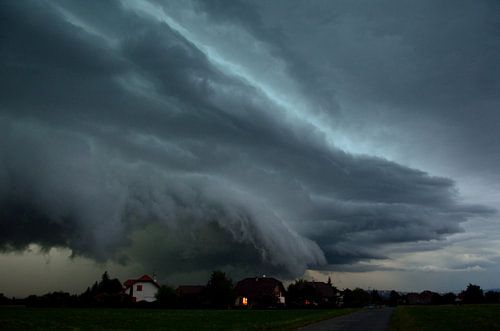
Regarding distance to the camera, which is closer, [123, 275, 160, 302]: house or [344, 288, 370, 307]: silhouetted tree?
[123, 275, 160, 302]: house

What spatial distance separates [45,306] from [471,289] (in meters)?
142

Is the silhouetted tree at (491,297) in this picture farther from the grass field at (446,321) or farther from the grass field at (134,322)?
the grass field at (134,322)

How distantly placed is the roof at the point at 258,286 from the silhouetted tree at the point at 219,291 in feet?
115

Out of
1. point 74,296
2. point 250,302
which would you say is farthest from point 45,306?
point 250,302

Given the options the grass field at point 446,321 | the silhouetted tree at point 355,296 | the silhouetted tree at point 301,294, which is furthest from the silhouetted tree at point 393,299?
the grass field at point 446,321

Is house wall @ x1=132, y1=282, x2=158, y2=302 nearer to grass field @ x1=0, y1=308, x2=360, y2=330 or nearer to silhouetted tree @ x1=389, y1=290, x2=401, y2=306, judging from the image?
grass field @ x1=0, y1=308, x2=360, y2=330

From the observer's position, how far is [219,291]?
92.2m

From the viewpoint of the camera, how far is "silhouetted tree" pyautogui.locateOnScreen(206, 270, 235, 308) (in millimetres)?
92000

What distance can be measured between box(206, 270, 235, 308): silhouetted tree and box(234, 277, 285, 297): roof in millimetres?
34909

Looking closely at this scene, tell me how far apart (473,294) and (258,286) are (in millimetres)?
81730

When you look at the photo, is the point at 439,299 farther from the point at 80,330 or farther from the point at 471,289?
the point at 80,330

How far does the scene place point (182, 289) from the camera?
145 metres

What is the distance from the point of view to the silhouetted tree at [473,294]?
157 metres

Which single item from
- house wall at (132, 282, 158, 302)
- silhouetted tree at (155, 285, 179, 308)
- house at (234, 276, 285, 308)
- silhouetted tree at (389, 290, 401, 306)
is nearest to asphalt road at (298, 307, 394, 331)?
silhouetted tree at (155, 285, 179, 308)
